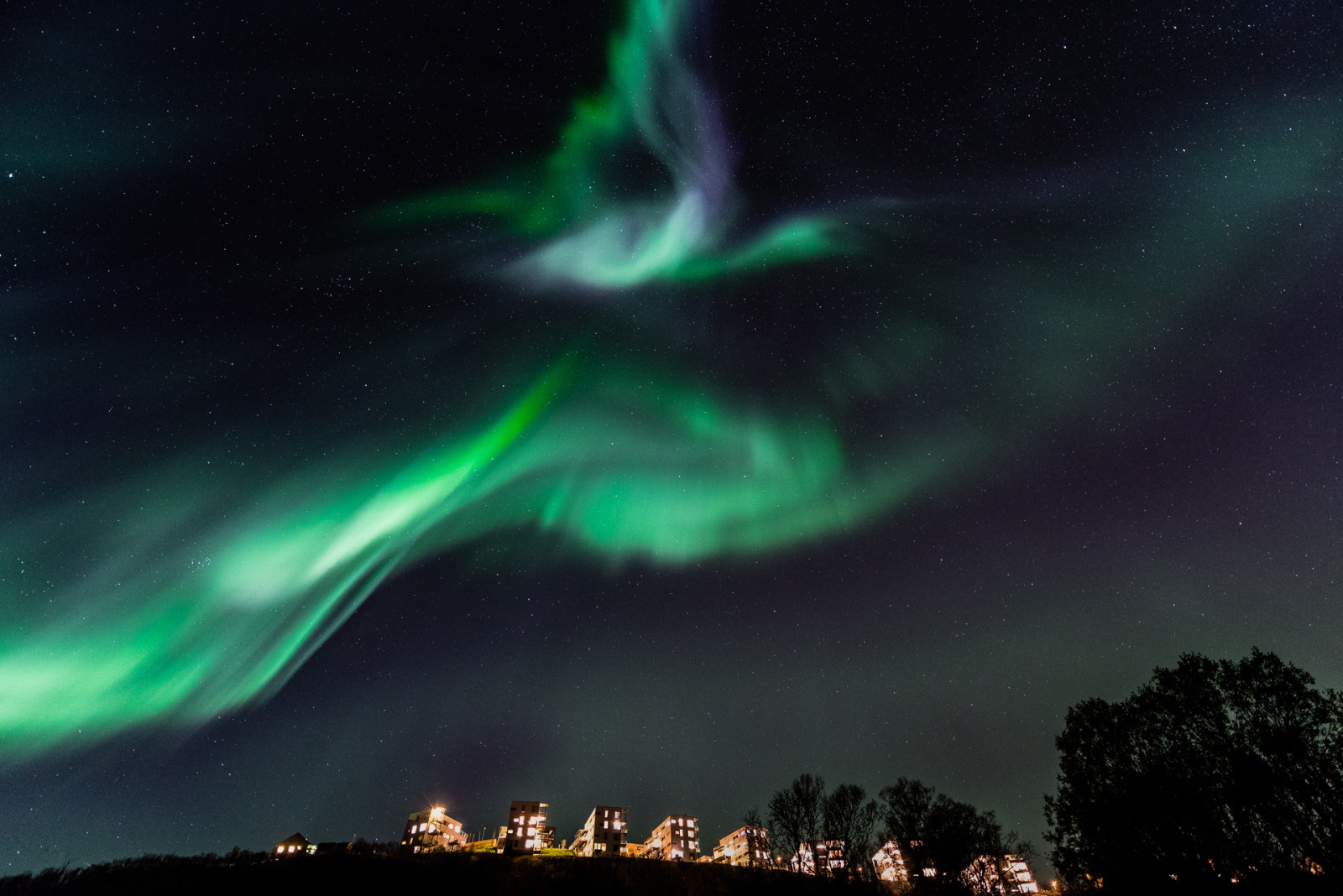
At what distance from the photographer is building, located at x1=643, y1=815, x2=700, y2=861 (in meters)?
124

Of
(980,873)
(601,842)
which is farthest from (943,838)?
(601,842)

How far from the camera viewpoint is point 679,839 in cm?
12588

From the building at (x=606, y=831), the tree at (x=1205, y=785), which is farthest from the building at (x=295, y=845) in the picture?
the tree at (x=1205, y=785)

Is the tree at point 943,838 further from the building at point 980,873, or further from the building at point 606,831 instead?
the building at point 606,831

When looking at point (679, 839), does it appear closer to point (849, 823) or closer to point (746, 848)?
point (746, 848)

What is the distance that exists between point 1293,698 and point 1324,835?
6115mm

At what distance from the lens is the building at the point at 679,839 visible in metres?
124

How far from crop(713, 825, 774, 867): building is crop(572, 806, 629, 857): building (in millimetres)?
20641

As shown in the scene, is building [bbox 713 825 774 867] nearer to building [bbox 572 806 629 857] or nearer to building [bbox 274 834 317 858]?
building [bbox 572 806 629 857]

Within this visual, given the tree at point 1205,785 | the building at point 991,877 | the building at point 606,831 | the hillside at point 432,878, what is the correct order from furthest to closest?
1. the building at point 606,831
2. the building at point 991,877
3. the hillside at point 432,878
4. the tree at point 1205,785

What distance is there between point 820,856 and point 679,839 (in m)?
79.8

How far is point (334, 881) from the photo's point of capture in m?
48.2

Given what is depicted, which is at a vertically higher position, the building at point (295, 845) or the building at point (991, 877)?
the building at point (295, 845)

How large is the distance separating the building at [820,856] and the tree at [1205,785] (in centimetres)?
3011
